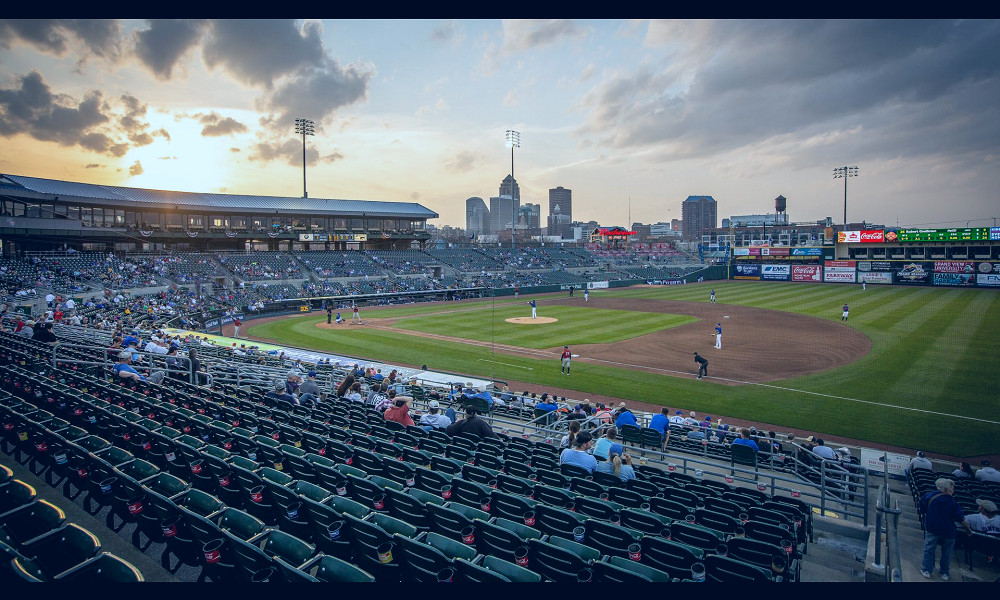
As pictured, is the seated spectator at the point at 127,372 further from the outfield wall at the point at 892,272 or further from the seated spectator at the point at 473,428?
the outfield wall at the point at 892,272

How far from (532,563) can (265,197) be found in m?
71.1

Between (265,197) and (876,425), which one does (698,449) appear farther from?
(265,197)

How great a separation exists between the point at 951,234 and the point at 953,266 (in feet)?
12.1

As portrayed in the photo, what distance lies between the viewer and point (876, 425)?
1681 centimetres

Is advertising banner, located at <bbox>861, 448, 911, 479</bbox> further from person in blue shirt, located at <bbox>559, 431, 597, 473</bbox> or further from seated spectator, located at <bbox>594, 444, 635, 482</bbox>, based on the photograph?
person in blue shirt, located at <bbox>559, 431, 597, 473</bbox>

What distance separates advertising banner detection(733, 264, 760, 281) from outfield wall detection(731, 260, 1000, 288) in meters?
0.16

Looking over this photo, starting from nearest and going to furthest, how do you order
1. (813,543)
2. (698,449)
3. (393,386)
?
(813,543) → (698,449) → (393,386)

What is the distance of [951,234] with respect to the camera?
5841 centimetres

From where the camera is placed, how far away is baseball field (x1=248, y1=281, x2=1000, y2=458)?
17.9m

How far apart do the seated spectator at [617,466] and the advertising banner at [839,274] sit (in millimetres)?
71797

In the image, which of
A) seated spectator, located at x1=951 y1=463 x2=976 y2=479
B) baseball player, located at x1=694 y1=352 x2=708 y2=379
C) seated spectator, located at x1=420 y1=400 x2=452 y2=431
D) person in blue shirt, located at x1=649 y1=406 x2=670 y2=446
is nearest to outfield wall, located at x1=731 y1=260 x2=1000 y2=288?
baseball player, located at x1=694 y1=352 x2=708 y2=379

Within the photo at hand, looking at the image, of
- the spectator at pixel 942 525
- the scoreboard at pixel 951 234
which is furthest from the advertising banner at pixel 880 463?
the scoreboard at pixel 951 234
